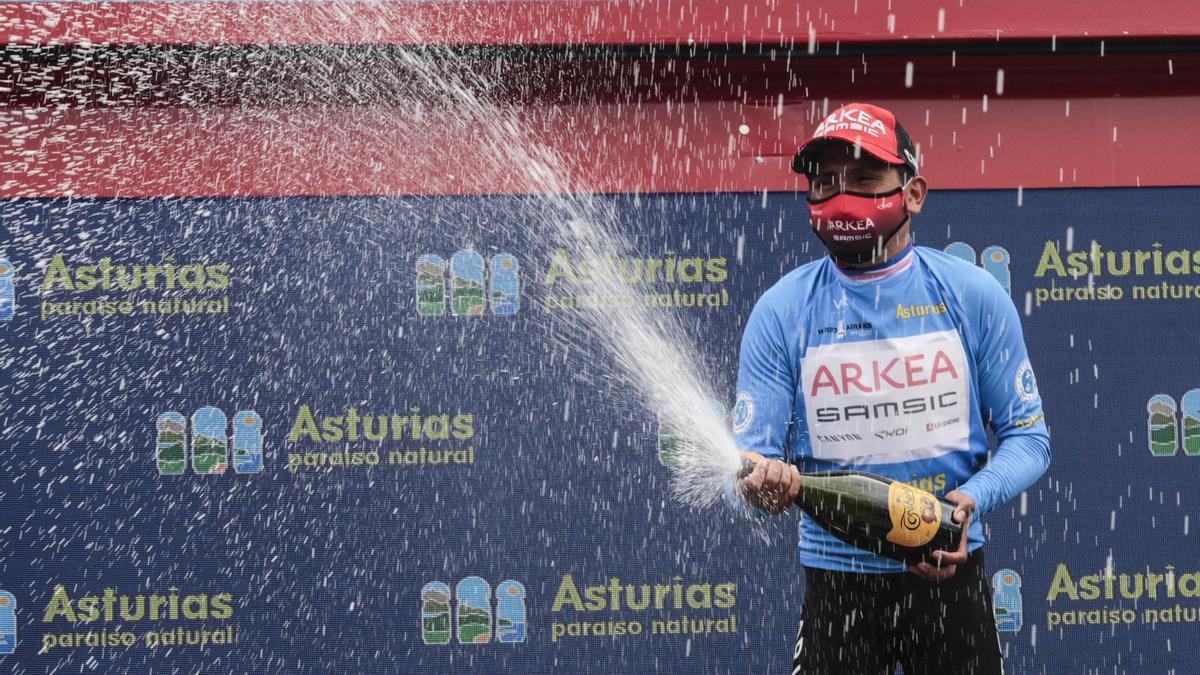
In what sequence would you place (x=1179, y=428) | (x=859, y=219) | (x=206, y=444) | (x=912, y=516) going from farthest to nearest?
(x=1179, y=428)
(x=206, y=444)
(x=859, y=219)
(x=912, y=516)

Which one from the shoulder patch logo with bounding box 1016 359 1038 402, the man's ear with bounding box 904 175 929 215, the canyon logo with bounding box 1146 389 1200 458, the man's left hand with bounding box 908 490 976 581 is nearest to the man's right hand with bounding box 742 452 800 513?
the man's left hand with bounding box 908 490 976 581

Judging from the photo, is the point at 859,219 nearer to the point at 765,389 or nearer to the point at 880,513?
the point at 765,389

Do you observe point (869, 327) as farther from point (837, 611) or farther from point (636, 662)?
point (636, 662)

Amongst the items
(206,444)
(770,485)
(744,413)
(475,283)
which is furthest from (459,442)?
(770,485)

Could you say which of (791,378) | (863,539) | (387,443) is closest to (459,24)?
(387,443)

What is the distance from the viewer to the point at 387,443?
3.80 meters

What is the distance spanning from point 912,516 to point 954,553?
14 centimetres

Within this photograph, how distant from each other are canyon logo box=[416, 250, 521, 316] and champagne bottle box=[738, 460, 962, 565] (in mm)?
1841

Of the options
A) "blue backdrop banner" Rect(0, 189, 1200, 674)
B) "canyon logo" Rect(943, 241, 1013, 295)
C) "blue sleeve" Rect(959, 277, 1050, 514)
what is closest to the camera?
"blue sleeve" Rect(959, 277, 1050, 514)

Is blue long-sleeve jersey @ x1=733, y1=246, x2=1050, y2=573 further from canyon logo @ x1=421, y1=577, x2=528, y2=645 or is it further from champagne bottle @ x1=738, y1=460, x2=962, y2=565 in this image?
canyon logo @ x1=421, y1=577, x2=528, y2=645

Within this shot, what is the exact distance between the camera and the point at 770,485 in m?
2.15

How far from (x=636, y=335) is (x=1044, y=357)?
1676mm

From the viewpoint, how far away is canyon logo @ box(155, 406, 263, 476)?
375cm

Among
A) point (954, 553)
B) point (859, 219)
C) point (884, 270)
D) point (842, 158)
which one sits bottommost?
point (954, 553)
